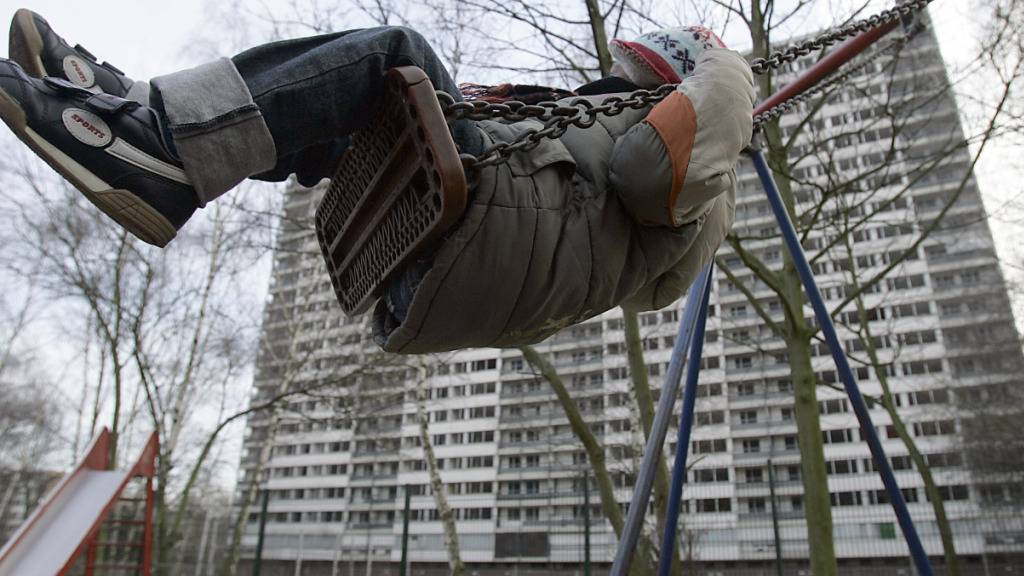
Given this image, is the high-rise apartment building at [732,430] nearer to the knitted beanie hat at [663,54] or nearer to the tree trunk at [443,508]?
the tree trunk at [443,508]

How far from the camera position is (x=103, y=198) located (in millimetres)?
965

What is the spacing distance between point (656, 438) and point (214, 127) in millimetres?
1834

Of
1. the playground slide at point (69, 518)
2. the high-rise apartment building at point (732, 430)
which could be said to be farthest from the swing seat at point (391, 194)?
the high-rise apartment building at point (732, 430)

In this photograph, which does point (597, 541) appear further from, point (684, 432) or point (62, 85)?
point (62, 85)

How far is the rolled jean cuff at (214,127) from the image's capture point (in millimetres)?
998

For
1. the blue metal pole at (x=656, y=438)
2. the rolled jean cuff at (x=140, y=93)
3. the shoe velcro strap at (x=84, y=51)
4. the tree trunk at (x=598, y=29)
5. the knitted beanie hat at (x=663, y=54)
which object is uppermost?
the tree trunk at (x=598, y=29)

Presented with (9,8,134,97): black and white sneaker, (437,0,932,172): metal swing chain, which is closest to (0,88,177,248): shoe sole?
(9,8,134,97): black and white sneaker

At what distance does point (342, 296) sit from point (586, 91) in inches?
27.7

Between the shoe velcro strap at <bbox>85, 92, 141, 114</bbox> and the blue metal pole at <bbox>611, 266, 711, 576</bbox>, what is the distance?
184cm

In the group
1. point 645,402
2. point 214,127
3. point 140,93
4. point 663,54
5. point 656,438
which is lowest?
point 656,438

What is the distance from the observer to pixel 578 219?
1.14 metres

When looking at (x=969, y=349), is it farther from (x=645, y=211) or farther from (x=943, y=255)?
(x=645, y=211)

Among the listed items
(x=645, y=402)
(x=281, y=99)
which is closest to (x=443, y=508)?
(x=645, y=402)

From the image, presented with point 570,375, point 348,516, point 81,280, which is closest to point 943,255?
point 570,375
